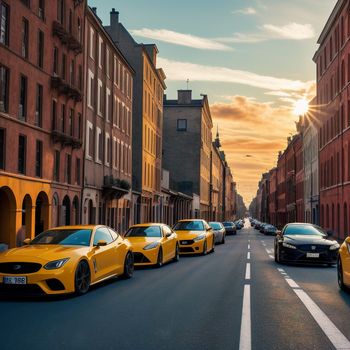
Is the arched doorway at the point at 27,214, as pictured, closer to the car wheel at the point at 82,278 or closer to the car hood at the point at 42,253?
the car hood at the point at 42,253

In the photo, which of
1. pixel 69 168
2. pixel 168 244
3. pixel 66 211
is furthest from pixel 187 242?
pixel 69 168

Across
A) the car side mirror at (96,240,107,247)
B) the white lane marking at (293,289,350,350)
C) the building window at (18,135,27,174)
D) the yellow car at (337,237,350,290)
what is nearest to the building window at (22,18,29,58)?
the building window at (18,135,27,174)

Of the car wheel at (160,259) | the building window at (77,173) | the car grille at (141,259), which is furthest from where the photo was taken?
the building window at (77,173)

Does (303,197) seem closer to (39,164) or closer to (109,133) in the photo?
(109,133)

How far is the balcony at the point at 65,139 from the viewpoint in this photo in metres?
29.5

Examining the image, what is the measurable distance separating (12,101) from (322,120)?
4064 cm

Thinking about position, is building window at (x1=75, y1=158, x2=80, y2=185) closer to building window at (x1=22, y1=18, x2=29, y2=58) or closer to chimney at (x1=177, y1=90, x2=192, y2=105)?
building window at (x1=22, y1=18, x2=29, y2=58)

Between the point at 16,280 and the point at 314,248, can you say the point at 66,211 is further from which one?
the point at 16,280

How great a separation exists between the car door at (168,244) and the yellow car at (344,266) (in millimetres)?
7645

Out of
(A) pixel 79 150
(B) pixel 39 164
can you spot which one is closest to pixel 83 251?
(B) pixel 39 164

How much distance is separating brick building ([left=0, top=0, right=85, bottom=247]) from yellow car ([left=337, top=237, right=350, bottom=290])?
14.6m

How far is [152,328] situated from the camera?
809 cm

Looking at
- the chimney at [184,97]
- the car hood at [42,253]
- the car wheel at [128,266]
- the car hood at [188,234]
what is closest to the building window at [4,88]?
the car hood at [188,234]

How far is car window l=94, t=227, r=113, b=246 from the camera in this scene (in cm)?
1347
